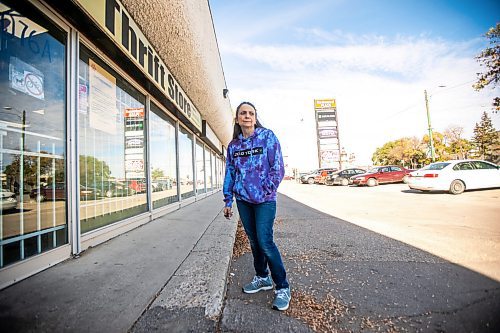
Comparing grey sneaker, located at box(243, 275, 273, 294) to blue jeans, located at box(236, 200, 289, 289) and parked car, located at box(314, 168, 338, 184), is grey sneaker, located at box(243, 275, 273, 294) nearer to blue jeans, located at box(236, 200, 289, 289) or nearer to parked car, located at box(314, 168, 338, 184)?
blue jeans, located at box(236, 200, 289, 289)

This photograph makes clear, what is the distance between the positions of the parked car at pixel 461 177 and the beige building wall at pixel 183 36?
380 inches

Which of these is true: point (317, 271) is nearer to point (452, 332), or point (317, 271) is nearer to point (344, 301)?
point (344, 301)

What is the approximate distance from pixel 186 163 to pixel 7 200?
656 cm

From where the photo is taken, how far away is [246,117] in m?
2.28

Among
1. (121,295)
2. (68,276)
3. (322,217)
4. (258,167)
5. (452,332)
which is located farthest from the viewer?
(322,217)

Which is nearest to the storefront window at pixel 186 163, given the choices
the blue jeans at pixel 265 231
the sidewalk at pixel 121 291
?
the sidewalk at pixel 121 291

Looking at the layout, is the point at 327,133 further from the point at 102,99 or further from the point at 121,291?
the point at 121,291

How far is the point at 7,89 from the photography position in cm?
234

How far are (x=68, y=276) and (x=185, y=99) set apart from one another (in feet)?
19.2

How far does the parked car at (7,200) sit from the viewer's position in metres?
2.24

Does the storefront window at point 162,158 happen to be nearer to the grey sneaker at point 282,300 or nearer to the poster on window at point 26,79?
the poster on window at point 26,79

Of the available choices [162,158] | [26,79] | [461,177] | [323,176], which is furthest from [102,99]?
[323,176]

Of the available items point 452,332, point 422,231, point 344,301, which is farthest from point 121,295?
point 422,231

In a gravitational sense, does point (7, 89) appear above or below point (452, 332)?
above
